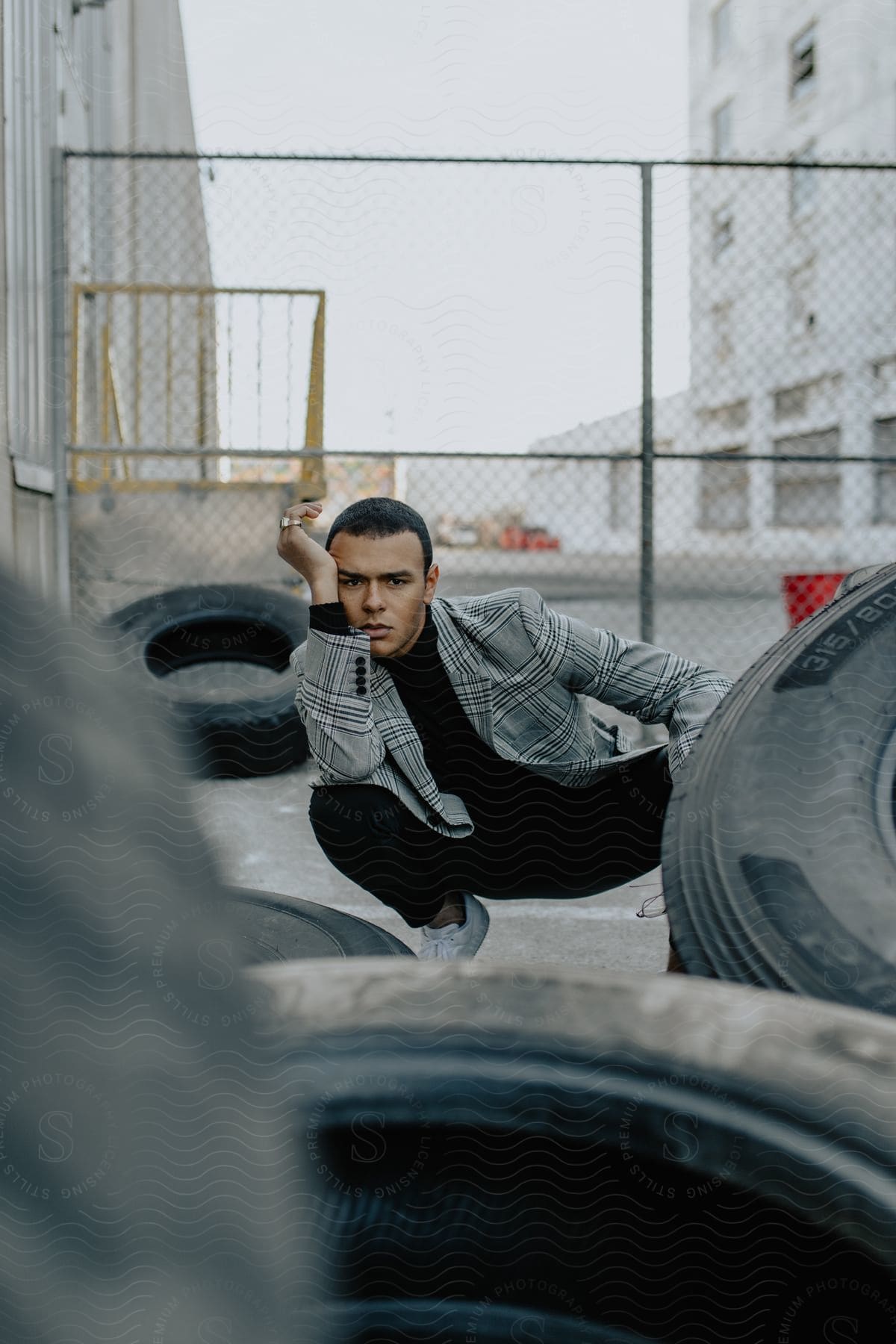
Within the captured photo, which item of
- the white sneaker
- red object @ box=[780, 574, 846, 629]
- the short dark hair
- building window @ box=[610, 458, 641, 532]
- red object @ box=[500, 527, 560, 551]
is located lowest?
the white sneaker

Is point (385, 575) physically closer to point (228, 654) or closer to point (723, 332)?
point (228, 654)

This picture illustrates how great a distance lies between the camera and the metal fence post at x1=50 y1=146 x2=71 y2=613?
165 inches

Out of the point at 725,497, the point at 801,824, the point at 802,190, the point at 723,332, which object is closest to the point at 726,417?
the point at 725,497

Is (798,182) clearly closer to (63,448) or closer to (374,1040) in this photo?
(63,448)

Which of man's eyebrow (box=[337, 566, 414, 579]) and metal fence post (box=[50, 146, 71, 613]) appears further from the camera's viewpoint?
metal fence post (box=[50, 146, 71, 613])

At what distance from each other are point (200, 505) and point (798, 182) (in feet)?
12.8

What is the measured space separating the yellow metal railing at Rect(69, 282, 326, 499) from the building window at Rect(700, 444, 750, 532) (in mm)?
8339

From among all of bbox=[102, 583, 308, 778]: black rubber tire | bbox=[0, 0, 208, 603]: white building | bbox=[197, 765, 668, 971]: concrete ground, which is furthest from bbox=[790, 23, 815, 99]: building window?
bbox=[197, 765, 668, 971]: concrete ground

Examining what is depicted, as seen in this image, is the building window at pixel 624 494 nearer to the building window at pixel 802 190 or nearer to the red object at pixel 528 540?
the red object at pixel 528 540

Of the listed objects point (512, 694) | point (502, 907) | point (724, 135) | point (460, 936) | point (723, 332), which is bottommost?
point (502, 907)

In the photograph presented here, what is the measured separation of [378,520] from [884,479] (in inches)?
588

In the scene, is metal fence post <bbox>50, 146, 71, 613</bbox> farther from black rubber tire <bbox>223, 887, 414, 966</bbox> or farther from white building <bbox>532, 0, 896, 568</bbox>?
black rubber tire <bbox>223, 887, 414, 966</bbox>

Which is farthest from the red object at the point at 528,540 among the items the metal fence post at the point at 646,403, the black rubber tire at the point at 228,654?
the black rubber tire at the point at 228,654

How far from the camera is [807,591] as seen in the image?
13.2 ft
